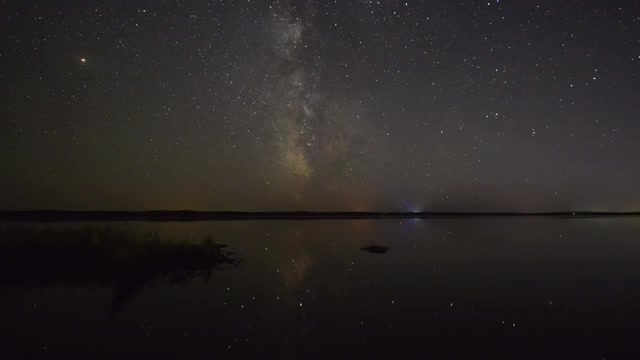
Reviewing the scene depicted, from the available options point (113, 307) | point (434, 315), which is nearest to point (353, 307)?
point (434, 315)

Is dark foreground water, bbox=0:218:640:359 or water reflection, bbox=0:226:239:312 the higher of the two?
water reflection, bbox=0:226:239:312

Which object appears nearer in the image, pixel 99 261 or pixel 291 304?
pixel 291 304

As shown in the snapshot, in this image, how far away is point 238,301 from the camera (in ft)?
48.1

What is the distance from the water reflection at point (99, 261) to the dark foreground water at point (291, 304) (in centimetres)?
8

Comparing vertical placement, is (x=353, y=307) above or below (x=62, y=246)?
below

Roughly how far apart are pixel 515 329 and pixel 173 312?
1019 cm

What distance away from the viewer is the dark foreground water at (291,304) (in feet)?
32.6

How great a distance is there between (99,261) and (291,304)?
1054 cm

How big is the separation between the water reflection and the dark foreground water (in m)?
0.08

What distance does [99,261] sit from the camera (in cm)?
1925

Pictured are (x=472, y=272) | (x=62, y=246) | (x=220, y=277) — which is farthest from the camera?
Answer: (x=472, y=272)

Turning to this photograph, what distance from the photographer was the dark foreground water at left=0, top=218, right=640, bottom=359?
993 centimetres

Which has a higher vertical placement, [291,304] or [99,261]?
[99,261]

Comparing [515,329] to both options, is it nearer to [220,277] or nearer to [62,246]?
[220,277]
